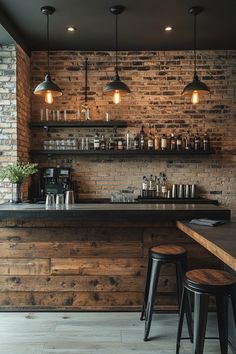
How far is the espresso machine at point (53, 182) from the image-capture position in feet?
18.7

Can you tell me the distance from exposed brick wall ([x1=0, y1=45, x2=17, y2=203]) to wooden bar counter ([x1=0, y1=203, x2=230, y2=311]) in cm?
166

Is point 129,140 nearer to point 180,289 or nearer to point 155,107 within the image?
point 155,107

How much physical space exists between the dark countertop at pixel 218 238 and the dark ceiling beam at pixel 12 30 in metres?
3.19

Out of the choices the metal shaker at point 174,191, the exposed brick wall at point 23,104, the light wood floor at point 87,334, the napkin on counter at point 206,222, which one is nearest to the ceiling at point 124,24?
the exposed brick wall at point 23,104

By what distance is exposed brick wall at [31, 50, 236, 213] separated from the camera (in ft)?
19.5

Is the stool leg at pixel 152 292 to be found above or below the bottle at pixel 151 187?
below

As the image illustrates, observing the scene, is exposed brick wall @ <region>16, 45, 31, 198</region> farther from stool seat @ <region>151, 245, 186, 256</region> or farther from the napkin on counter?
the napkin on counter

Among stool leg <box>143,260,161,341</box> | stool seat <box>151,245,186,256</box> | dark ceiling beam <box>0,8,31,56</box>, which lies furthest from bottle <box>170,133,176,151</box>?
stool leg <box>143,260,161,341</box>

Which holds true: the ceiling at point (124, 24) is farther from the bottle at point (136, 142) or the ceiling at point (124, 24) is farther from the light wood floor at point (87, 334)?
the light wood floor at point (87, 334)

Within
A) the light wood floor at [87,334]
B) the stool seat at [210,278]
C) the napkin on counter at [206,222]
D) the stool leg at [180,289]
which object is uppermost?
the napkin on counter at [206,222]

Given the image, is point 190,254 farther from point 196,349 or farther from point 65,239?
point 196,349

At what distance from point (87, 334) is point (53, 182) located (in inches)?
119

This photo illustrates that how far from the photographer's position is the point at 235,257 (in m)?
1.89

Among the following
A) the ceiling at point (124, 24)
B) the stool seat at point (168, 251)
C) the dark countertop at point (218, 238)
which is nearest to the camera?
the dark countertop at point (218, 238)
